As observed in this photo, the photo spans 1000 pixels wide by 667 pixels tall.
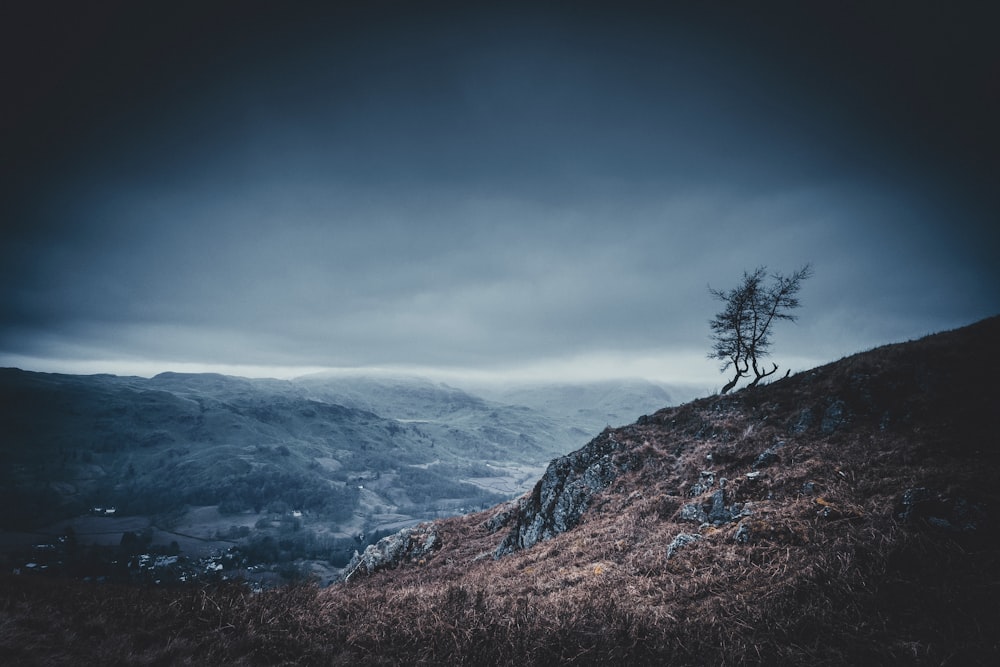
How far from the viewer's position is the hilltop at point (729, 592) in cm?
536

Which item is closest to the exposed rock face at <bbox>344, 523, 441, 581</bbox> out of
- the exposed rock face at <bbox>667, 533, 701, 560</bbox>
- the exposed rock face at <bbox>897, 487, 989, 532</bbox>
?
the exposed rock face at <bbox>667, 533, 701, 560</bbox>

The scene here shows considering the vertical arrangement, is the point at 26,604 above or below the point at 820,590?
below

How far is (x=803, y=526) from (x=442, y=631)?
8247mm

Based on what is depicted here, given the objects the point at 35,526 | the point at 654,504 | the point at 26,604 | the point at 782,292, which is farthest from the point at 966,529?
the point at 35,526

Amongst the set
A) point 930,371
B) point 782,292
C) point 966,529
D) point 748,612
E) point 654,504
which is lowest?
point 654,504

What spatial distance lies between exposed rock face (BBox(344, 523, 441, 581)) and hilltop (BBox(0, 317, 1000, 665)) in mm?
8158

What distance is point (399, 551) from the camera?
21.9 m

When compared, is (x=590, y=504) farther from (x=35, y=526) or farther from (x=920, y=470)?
(x=35, y=526)

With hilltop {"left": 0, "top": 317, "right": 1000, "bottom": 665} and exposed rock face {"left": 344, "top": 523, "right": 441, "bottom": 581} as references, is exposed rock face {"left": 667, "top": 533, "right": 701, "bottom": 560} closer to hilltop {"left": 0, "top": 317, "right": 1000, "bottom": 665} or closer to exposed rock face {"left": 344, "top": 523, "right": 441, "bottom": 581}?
hilltop {"left": 0, "top": 317, "right": 1000, "bottom": 665}

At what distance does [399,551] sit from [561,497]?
33.0ft

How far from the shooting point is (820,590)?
6117 mm

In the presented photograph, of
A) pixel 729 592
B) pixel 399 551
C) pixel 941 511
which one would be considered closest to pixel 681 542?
pixel 729 592

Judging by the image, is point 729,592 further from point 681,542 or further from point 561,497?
point 561,497

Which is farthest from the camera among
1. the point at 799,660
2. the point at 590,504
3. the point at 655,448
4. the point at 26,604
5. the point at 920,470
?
the point at 655,448
